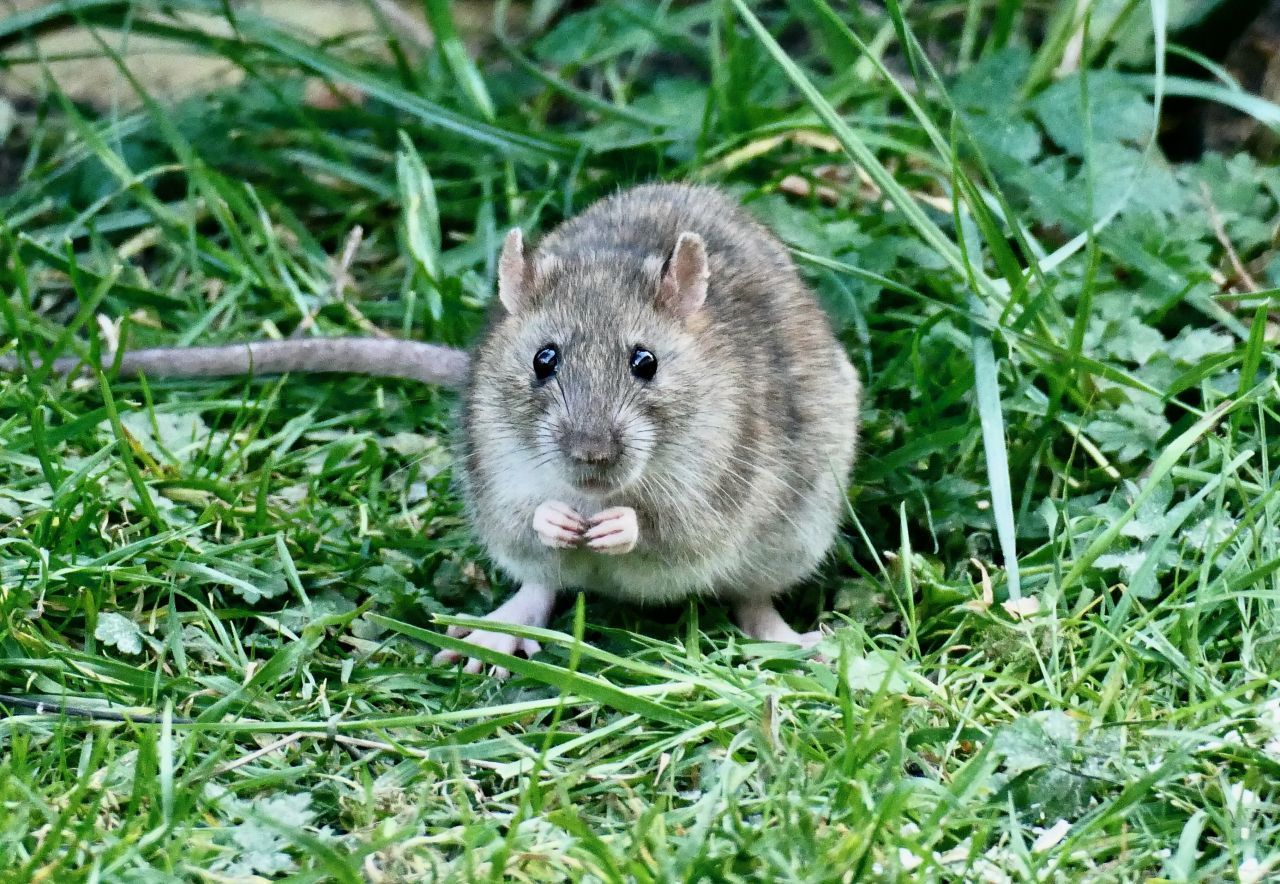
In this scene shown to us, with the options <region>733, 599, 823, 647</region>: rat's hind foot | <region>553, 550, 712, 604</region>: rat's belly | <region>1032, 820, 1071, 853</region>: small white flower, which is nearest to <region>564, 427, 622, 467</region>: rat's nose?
<region>553, 550, 712, 604</region>: rat's belly

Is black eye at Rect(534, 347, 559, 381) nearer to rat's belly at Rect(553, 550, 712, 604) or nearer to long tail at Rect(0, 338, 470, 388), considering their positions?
rat's belly at Rect(553, 550, 712, 604)

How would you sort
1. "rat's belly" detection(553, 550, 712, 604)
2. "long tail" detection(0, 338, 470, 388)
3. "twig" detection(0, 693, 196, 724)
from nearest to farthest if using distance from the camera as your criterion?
"twig" detection(0, 693, 196, 724), "rat's belly" detection(553, 550, 712, 604), "long tail" detection(0, 338, 470, 388)

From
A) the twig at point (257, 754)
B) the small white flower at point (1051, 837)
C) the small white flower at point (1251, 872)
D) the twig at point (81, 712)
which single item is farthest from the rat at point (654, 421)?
the small white flower at point (1251, 872)

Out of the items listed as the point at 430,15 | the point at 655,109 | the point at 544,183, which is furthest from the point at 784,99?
the point at 430,15

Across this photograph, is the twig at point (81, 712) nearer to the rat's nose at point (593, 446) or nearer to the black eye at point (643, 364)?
the rat's nose at point (593, 446)

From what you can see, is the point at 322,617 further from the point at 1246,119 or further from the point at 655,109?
the point at 1246,119

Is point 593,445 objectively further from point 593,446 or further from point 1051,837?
point 1051,837
